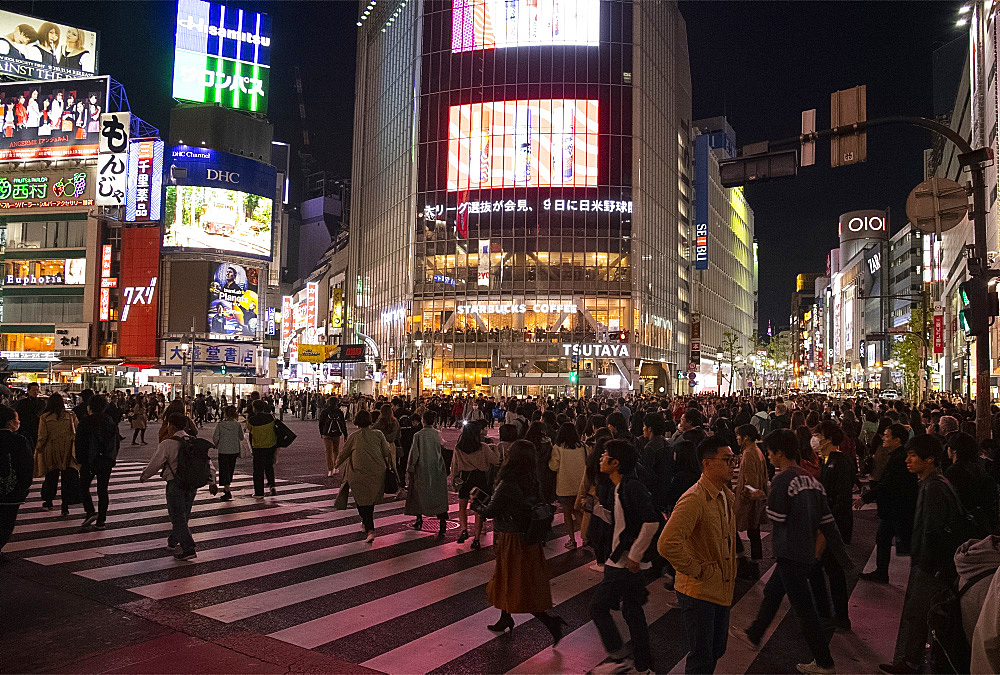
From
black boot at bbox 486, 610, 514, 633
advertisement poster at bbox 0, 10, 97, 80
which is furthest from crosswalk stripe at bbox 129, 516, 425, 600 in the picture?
advertisement poster at bbox 0, 10, 97, 80

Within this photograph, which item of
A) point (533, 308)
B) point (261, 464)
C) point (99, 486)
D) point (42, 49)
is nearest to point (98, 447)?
point (99, 486)

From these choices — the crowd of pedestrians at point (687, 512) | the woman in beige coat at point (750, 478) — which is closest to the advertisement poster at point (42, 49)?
the crowd of pedestrians at point (687, 512)

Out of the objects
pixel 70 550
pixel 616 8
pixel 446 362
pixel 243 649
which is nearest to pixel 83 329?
pixel 446 362

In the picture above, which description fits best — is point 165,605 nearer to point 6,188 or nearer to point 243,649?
point 243,649

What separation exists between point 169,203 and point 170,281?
289 inches

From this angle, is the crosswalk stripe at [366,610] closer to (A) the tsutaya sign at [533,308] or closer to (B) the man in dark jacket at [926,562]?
(B) the man in dark jacket at [926,562]

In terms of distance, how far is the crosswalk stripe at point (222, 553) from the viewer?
8087mm

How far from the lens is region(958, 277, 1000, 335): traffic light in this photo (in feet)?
33.4

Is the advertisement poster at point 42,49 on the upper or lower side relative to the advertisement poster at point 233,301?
upper

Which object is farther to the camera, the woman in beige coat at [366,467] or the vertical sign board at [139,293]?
the vertical sign board at [139,293]

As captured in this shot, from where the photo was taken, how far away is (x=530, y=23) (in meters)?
65.9

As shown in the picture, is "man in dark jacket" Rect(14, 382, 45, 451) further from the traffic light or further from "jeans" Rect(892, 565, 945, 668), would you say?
the traffic light

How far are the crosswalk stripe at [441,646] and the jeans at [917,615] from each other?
10.4 feet

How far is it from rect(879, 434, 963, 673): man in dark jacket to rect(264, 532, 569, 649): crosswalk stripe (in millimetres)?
4141
